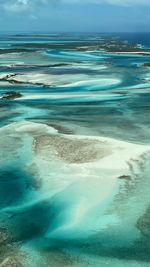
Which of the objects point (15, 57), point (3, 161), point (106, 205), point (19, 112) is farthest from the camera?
point (15, 57)

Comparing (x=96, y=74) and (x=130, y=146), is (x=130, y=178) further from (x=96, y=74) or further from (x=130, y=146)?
(x=96, y=74)

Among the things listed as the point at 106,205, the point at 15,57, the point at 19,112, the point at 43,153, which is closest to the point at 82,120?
the point at 19,112

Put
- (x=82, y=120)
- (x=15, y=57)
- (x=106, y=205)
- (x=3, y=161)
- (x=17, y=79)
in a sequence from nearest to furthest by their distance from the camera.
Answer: (x=106, y=205), (x=3, y=161), (x=82, y=120), (x=17, y=79), (x=15, y=57)

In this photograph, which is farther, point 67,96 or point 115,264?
point 67,96

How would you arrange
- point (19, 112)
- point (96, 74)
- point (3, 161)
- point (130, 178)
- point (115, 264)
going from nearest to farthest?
1. point (115, 264)
2. point (130, 178)
3. point (3, 161)
4. point (19, 112)
5. point (96, 74)

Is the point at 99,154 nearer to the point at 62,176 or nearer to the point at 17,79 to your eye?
the point at 62,176

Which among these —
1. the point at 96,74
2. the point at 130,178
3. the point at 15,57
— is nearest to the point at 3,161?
the point at 130,178
